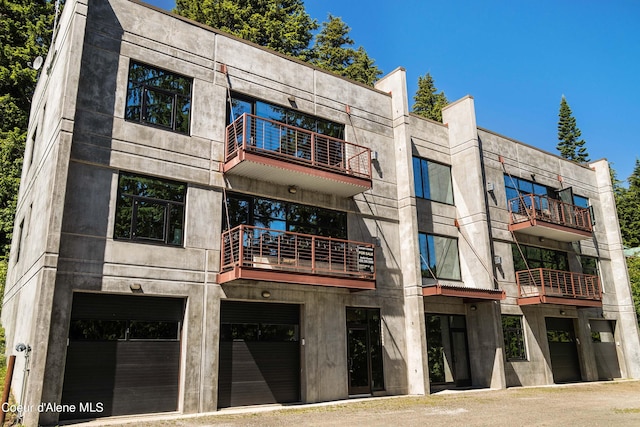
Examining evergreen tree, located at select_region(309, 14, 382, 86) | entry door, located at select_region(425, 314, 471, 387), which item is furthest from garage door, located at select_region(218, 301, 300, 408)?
evergreen tree, located at select_region(309, 14, 382, 86)

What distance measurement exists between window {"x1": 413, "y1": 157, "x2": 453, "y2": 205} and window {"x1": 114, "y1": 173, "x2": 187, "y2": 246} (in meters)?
9.70

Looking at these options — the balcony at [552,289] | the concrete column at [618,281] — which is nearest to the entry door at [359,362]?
the balcony at [552,289]

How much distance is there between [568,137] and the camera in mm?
50406

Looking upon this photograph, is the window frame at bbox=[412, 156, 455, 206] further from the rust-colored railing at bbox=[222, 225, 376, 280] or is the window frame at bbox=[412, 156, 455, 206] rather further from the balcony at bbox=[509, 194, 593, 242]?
the rust-colored railing at bbox=[222, 225, 376, 280]

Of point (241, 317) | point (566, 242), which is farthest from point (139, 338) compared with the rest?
point (566, 242)

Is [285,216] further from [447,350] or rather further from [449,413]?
[447,350]

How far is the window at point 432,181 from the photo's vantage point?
770 inches

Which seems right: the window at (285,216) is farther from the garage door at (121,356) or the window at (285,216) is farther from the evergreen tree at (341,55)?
the evergreen tree at (341,55)

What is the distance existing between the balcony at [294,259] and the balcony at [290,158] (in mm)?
1676

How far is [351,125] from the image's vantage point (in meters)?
17.6

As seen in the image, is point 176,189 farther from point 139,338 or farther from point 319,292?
point 319,292

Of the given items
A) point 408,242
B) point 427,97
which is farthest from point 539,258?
point 427,97

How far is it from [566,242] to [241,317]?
17.2 meters

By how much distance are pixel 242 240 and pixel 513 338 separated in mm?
12802
